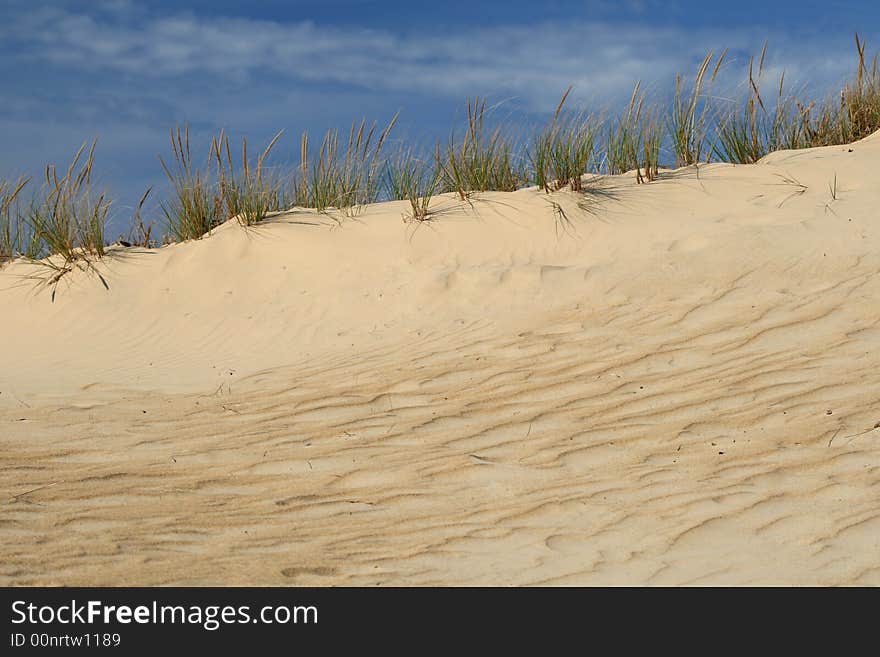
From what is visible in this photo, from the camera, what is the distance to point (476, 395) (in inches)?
212

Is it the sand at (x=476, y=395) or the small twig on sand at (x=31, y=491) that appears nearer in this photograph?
the sand at (x=476, y=395)

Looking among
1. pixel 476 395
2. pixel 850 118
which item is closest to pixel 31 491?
pixel 476 395

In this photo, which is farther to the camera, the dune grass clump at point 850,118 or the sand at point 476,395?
the dune grass clump at point 850,118

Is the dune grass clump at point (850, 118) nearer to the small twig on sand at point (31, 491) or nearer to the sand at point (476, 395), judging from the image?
the sand at point (476, 395)

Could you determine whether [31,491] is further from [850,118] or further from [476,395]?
[850,118]

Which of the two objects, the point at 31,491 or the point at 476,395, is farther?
the point at 476,395

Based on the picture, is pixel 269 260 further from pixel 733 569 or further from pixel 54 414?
pixel 733 569

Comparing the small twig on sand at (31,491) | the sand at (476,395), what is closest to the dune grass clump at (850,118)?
the sand at (476,395)

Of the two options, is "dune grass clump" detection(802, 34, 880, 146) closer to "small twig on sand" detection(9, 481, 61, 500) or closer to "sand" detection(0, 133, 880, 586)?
"sand" detection(0, 133, 880, 586)

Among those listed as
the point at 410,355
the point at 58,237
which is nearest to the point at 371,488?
the point at 410,355

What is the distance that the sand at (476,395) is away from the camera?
3.32 metres

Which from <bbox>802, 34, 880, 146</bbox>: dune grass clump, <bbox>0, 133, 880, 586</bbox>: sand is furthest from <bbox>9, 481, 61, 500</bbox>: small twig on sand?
<bbox>802, 34, 880, 146</bbox>: dune grass clump
